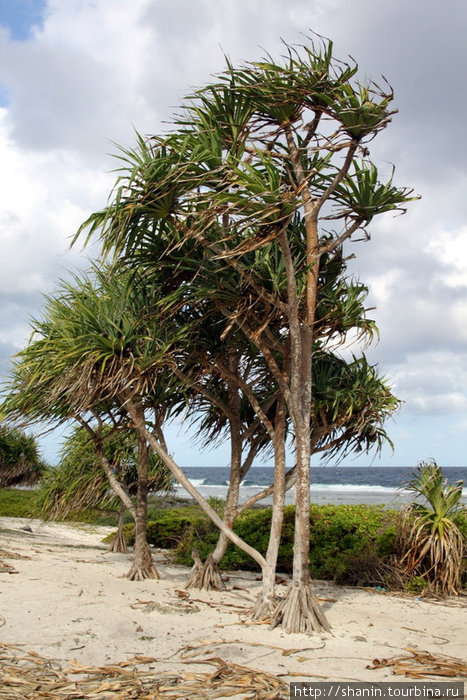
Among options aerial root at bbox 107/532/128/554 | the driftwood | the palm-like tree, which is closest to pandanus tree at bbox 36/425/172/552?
aerial root at bbox 107/532/128/554

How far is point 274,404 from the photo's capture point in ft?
25.5

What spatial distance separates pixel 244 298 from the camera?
607 cm

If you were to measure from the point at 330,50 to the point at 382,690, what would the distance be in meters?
5.44

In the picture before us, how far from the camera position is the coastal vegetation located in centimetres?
556

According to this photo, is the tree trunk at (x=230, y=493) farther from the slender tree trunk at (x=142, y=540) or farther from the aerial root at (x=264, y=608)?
the aerial root at (x=264, y=608)

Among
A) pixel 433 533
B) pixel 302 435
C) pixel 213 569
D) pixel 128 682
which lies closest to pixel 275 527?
pixel 302 435

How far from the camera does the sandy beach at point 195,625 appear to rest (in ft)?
15.4

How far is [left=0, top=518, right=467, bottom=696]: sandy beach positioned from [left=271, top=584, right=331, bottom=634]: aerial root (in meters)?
0.11

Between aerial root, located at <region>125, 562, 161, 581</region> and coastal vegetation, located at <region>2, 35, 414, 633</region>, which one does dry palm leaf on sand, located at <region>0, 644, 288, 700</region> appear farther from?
aerial root, located at <region>125, 562, 161, 581</region>

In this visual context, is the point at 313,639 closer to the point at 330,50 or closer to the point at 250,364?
the point at 250,364

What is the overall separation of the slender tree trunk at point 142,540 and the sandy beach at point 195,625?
215 mm

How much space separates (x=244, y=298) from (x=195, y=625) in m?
3.26

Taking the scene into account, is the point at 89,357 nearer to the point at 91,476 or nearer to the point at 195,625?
the point at 195,625

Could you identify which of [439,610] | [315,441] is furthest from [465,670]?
[315,441]
